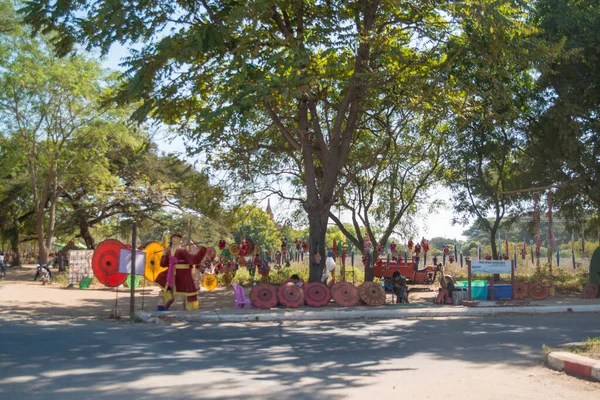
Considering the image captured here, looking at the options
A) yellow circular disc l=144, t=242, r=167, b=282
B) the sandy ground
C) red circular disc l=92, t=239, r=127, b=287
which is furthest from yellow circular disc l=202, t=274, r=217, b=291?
red circular disc l=92, t=239, r=127, b=287

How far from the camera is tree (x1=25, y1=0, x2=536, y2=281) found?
13.9m

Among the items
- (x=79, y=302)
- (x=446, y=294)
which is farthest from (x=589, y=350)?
(x=79, y=302)

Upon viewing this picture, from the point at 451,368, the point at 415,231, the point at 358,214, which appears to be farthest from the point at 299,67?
the point at 415,231

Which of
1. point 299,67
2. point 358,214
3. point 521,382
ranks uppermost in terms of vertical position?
point 299,67

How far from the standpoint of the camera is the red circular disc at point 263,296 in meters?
16.8

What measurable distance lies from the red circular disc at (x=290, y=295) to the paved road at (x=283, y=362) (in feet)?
12.4

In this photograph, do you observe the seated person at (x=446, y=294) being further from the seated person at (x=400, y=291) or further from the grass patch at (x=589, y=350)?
the grass patch at (x=589, y=350)

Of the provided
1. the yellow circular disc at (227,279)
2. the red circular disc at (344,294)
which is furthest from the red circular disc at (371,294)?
the yellow circular disc at (227,279)

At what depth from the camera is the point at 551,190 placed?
24.5 m

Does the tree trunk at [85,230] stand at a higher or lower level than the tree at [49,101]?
lower

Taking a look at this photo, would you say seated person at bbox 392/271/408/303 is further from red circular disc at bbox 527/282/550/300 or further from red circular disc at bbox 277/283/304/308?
red circular disc at bbox 527/282/550/300

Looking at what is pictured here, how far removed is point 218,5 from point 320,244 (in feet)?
26.8

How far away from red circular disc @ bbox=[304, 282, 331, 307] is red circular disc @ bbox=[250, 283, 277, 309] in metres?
1.15

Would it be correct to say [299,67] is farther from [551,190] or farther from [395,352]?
[551,190]
